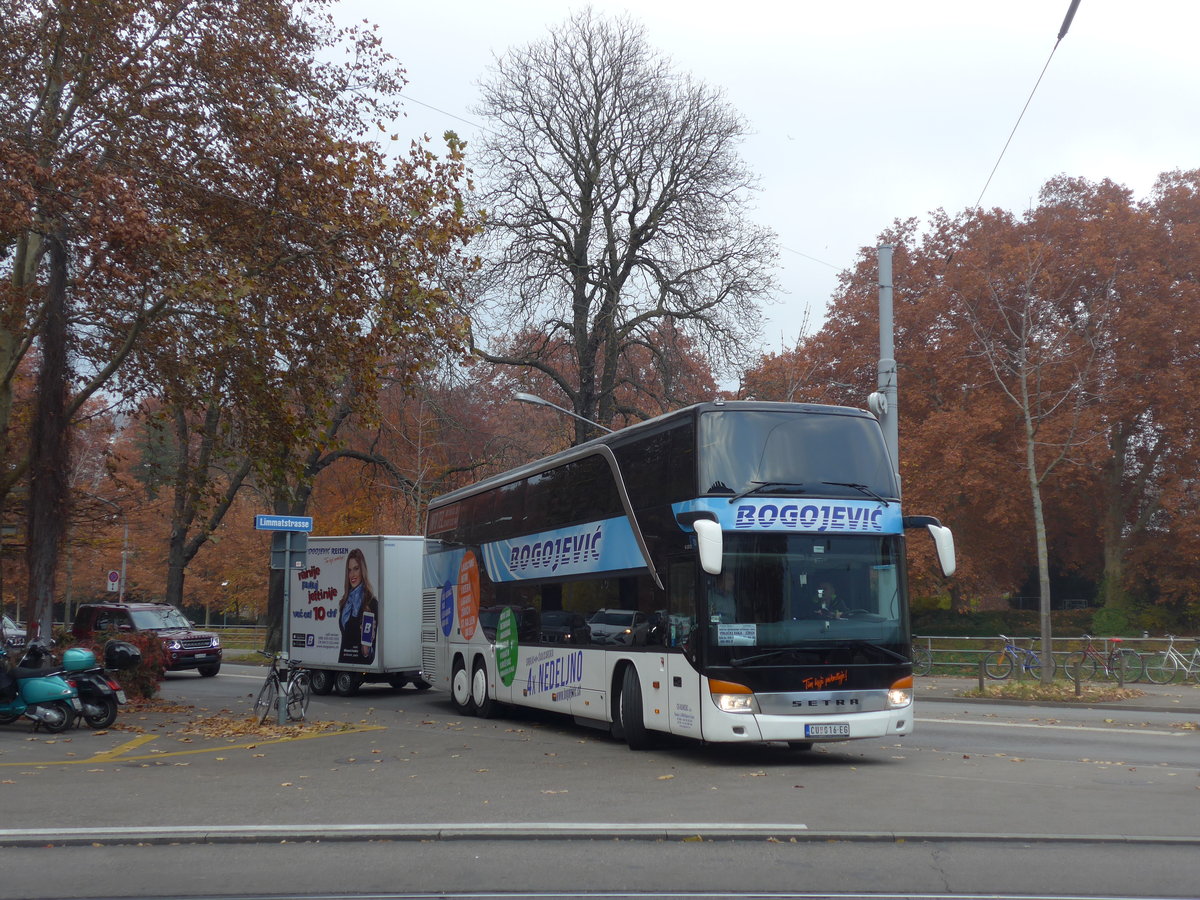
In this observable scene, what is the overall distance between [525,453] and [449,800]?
2368cm

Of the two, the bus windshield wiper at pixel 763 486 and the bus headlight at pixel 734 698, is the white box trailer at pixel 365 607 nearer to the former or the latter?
the bus windshield wiper at pixel 763 486

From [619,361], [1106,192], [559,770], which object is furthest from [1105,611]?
[559,770]

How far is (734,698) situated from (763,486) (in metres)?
2.29

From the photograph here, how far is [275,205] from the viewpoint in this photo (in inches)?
688

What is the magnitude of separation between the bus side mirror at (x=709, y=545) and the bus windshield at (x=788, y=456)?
0.86 m

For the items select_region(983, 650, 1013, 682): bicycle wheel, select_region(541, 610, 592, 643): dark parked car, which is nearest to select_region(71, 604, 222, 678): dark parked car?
select_region(541, 610, 592, 643): dark parked car

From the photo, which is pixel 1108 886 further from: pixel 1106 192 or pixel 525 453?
pixel 1106 192

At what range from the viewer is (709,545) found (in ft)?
Result: 40.3

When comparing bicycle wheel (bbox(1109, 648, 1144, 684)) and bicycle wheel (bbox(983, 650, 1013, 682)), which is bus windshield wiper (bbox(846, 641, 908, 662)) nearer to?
bicycle wheel (bbox(983, 650, 1013, 682))

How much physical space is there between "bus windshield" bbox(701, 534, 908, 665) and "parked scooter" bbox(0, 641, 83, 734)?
32.3ft

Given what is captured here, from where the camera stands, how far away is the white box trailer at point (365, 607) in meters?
24.9

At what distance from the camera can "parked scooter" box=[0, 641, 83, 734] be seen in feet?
56.3

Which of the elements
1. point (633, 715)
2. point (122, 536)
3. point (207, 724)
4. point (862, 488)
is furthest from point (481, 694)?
point (122, 536)

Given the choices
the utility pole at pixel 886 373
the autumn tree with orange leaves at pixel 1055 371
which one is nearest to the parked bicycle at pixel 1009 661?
the autumn tree with orange leaves at pixel 1055 371
